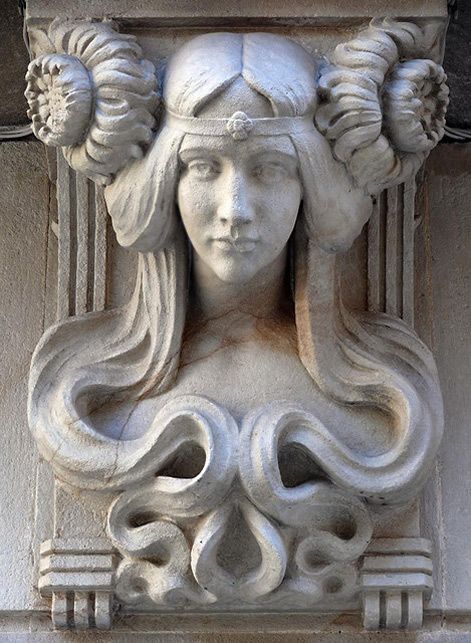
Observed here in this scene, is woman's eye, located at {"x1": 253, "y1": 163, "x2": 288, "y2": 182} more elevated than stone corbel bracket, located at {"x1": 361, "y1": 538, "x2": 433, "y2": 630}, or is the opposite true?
woman's eye, located at {"x1": 253, "y1": 163, "x2": 288, "y2": 182}

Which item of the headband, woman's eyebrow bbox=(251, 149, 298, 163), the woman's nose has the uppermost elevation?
the headband

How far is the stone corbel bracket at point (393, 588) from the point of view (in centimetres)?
282

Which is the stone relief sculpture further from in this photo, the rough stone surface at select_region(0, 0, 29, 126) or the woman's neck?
the rough stone surface at select_region(0, 0, 29, 126)

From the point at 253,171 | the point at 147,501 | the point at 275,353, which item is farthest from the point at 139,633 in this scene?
the point at 253,171

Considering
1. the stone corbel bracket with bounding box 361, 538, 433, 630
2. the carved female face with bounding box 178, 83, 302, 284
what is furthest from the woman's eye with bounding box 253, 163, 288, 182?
the stone corbel bracket with bounding box 361, 538, 433, 630

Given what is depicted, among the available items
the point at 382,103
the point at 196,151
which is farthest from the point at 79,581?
the point at 382,103

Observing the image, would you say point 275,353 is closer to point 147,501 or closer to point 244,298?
point 244,298

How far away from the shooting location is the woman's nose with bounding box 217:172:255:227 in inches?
105

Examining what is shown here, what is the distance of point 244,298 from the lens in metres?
2.90

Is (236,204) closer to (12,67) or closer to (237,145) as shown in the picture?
(237,145)

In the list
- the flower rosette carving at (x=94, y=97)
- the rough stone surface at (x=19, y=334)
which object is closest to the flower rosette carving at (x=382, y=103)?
the flower rosette carving at (x=94, y=97)

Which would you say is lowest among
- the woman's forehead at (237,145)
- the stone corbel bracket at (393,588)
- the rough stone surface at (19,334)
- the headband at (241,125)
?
the stone corbel bracket at (393,588)

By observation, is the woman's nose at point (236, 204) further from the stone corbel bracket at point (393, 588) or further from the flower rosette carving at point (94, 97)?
the stone corbel bracket at point (393, 588)

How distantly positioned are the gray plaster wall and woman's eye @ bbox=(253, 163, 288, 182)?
18.9 inches
